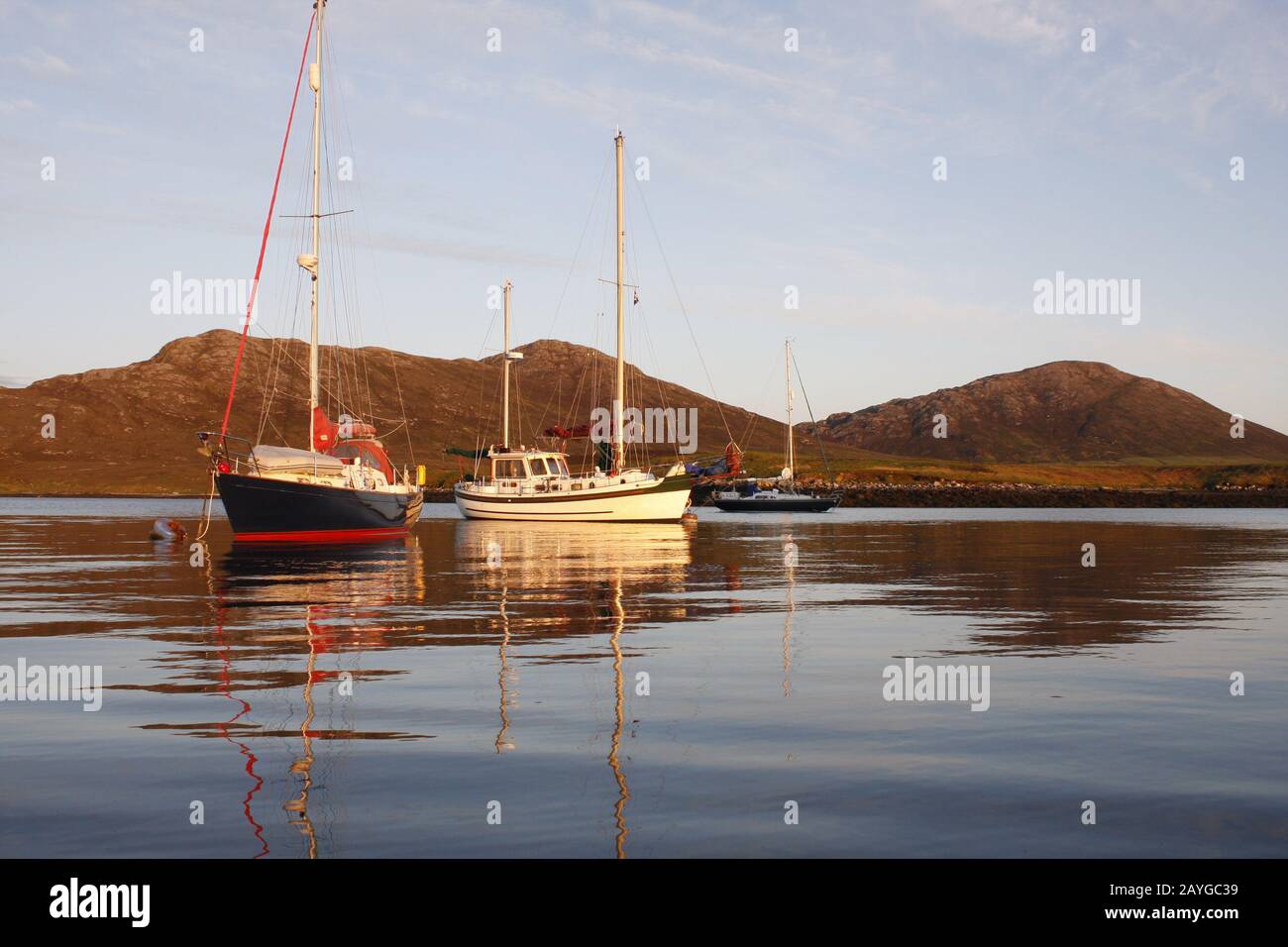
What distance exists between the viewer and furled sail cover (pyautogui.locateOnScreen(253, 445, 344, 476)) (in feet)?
150

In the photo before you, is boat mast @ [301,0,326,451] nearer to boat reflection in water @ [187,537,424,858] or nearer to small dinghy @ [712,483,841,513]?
boat reflection in water @ [187,537,424,858]

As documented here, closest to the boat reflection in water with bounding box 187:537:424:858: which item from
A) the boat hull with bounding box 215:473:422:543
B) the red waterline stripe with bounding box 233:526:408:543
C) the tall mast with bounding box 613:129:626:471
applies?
the boat hull with bounding box 215:473:422:543

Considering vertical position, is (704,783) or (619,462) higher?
(619,462)

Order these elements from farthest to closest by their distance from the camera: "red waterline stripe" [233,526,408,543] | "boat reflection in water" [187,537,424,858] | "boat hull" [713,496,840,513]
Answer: "boat hull" [713,496,840,513] → "red waterline stripe" [233,526,408,543] → "boat reflection in water" [187,537,424,858]

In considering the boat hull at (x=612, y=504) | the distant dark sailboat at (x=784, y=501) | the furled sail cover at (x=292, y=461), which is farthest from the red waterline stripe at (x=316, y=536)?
the distant dark sailboat at (x=784, y=501)

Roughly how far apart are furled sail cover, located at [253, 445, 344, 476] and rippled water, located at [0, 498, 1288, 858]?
17.3 m

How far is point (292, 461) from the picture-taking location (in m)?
46.6

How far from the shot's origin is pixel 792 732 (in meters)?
11.8

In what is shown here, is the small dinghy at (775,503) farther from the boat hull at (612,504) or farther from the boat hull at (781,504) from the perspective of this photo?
the boat hull at (612,504)

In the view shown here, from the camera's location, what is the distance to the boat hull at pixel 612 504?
241 feet

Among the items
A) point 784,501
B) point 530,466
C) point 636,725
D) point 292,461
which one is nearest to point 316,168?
point 292,461
